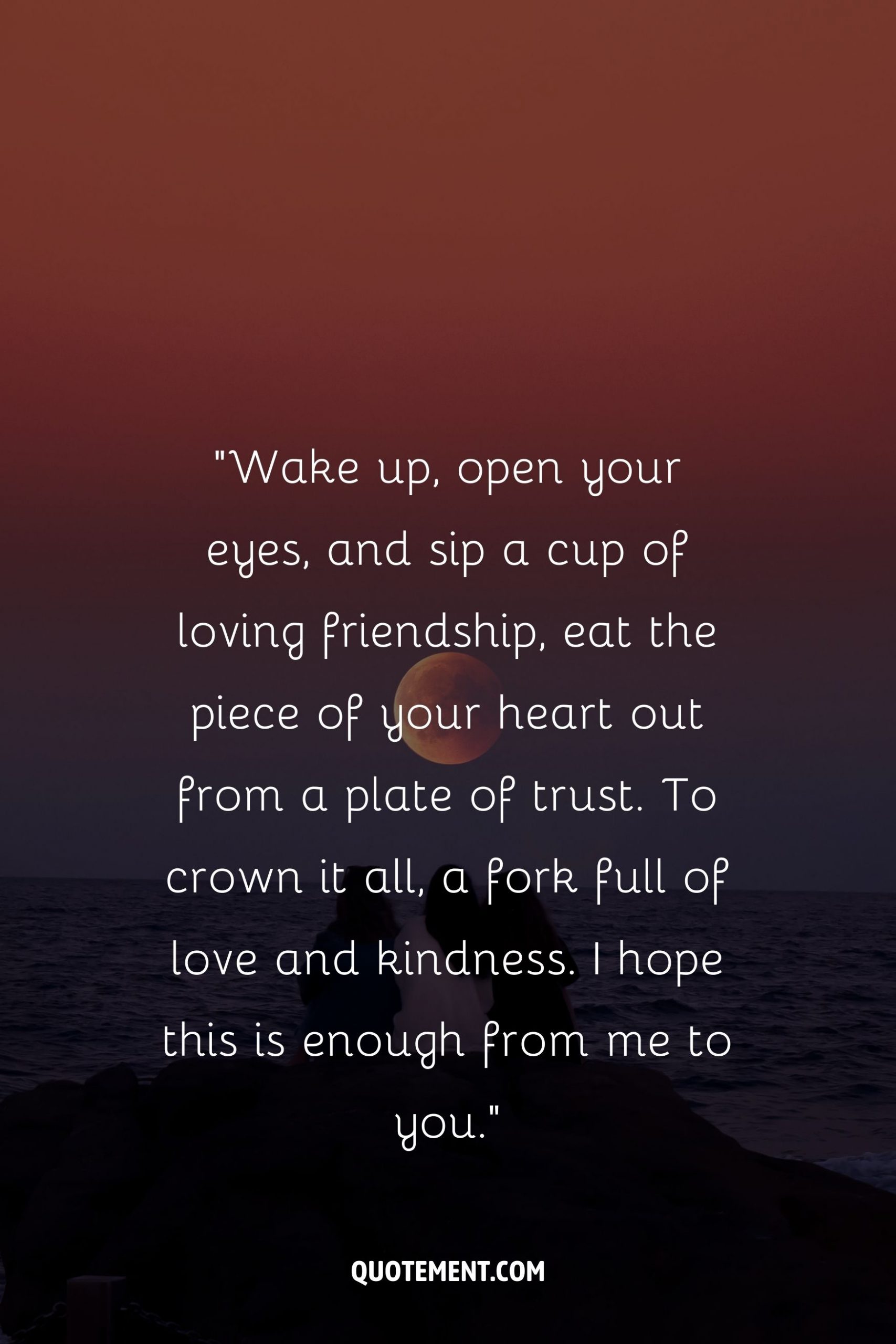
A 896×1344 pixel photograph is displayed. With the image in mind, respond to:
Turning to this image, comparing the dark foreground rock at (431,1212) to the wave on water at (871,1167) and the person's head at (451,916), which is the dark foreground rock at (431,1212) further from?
the wave on water at (871,1167)

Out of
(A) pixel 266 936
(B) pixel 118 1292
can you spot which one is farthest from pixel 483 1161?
(A) pixel 266 936

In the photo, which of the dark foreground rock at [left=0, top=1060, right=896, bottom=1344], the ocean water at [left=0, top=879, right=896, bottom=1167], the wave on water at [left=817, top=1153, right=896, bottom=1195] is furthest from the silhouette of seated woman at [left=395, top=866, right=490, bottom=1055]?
the wave on water at [left=817, top=1153, right=896, bottom=1195]

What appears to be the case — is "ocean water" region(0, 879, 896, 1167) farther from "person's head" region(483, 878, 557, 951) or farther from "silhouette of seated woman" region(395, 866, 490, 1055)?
"person's head" region(483, 878, 557, 951)

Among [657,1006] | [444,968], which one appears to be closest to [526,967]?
[444,968]

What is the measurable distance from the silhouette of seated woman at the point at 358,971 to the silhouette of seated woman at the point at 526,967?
0.77 meters

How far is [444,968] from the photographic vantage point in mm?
8391

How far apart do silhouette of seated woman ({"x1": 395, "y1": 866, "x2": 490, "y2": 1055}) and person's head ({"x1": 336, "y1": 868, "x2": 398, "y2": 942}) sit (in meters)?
0.21

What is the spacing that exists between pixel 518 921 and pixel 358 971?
1261mm

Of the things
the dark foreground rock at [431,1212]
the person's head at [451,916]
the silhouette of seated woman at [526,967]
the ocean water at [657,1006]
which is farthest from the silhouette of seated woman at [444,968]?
the ocean water at [657,1006]

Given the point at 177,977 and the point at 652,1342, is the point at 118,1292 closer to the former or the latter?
the point at 652,1342

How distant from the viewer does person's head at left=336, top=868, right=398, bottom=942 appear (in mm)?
8648

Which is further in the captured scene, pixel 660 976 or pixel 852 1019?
pixel 660 976

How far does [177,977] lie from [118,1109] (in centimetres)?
Answer: 2658

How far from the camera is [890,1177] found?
13.6m
